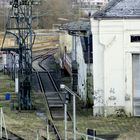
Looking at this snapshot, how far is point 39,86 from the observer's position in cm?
3303

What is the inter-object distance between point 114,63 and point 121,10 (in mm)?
2004

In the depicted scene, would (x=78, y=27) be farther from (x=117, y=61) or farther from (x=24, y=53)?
(x=117, y=61)

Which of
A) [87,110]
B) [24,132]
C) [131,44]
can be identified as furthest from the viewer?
[87,110]

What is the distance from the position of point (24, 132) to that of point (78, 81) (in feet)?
30.2

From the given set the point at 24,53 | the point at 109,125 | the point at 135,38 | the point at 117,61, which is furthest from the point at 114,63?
the point at 24,53

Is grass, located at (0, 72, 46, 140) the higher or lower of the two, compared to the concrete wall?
lower

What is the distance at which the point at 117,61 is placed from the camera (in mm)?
22766

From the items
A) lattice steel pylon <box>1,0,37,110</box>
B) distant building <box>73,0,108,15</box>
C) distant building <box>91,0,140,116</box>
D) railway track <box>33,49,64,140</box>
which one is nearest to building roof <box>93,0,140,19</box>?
distant building <box>91,0,140,116</box>

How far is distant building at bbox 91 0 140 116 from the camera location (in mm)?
22594

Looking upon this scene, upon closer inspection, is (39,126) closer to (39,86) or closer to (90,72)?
(90,72)

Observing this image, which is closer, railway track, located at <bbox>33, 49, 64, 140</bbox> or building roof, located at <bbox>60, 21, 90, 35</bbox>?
railway track, located at <bbox>33, 49, 64, 140</bbox>

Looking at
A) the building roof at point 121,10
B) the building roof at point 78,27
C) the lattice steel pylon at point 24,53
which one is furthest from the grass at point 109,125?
the building roof at point 78,27

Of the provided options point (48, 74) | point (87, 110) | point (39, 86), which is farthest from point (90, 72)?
point (48, 74)

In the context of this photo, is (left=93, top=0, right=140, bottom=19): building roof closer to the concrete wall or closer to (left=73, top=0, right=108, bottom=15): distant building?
the concrete wall
